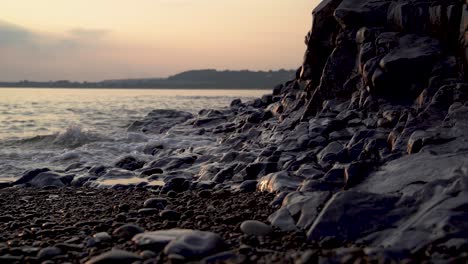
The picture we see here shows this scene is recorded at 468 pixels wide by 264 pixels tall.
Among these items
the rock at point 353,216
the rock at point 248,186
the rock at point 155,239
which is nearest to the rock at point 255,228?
the rock at point 353,216

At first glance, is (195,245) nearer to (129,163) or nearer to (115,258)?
(115,258)

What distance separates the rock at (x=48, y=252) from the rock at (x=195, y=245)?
74cm

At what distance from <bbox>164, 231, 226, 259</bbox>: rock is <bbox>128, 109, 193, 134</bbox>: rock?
1109 centimetres

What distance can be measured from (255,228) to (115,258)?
104cm

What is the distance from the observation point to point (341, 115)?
6777mm

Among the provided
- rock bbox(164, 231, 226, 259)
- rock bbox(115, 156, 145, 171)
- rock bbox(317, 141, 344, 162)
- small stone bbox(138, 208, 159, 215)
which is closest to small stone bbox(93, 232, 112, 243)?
rock bbox(164, 231, 226, 259)

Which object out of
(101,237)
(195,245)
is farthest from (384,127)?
(101,237)

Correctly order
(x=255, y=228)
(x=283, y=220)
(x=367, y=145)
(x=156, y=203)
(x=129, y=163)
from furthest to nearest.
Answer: (x=129, y=163), (x=367, y=145), (x=156, y=203), (x=283, y=220), (x=255, y=228)

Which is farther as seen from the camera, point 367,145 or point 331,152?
point 331,152

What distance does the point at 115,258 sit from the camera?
9.36 feet

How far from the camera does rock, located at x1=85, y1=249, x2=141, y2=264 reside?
9.30ft

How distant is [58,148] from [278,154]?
22.1 ft

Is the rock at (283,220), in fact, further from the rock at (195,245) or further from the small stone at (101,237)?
the small stone at (101,237)

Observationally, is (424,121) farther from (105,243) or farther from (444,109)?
(105,243)
